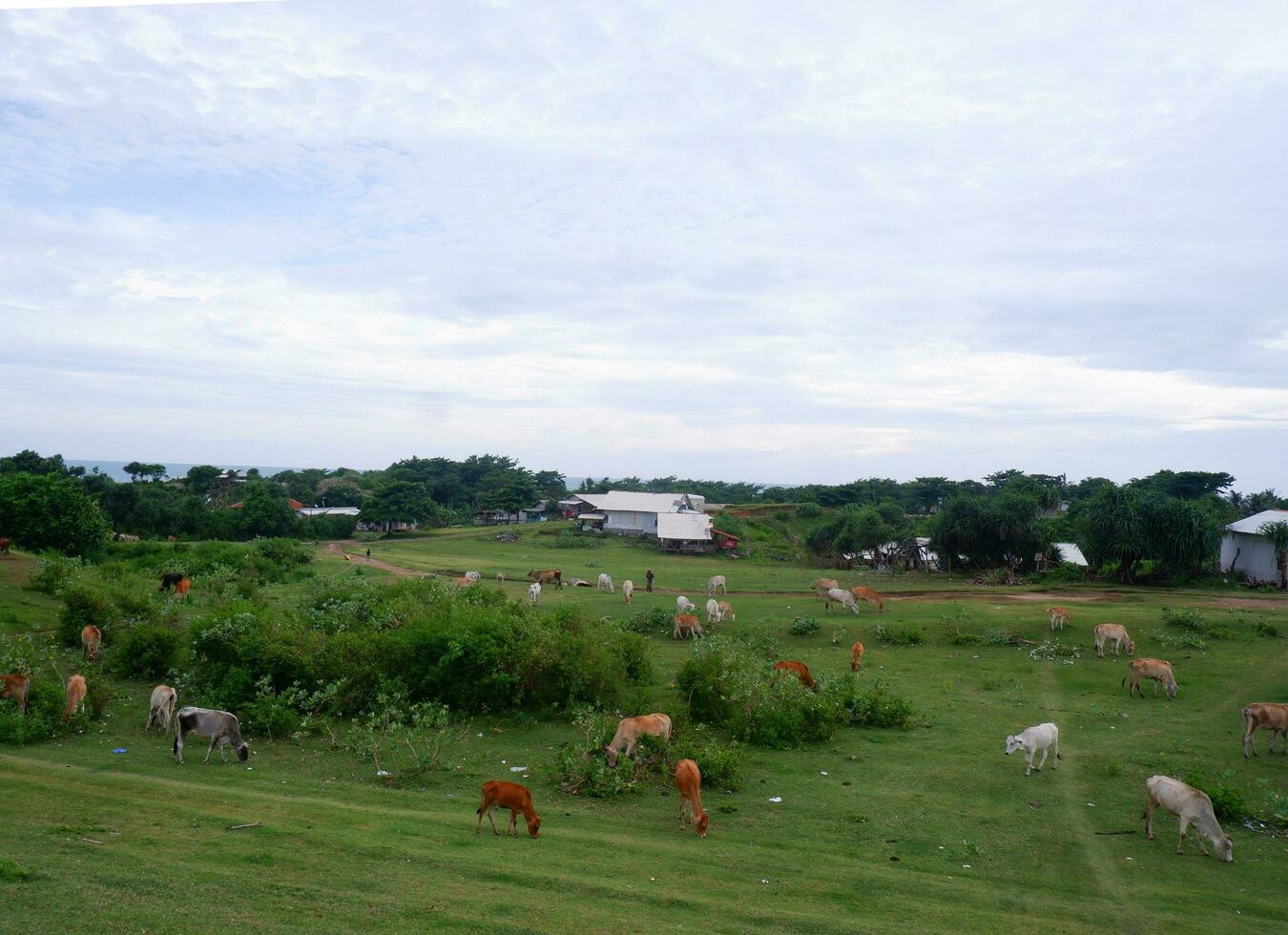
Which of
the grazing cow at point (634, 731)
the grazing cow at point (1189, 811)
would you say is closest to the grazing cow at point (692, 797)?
the grazing cow at point (634, 731)

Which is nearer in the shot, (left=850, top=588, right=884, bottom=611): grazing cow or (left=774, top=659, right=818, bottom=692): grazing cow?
(left=774, top=659, right=818, bottom=692): grazing cow

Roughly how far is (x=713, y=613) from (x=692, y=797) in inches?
705

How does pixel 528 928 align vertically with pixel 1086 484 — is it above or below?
below

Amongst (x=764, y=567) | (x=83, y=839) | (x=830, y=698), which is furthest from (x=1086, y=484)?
(x=83, y=839)

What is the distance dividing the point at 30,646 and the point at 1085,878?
22.2m

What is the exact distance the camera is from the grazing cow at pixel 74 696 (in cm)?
1602

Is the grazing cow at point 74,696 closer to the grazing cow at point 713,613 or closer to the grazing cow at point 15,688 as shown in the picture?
the grazing cow at point 15,688

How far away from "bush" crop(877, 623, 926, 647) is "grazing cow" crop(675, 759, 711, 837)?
16943 mm

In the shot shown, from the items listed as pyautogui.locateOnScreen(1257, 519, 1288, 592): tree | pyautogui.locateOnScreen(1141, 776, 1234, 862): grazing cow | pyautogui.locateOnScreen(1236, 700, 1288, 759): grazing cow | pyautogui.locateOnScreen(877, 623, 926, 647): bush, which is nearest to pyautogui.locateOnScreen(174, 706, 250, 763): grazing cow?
pyautogui.locateOnScreen(1236, 700, 1288, 759): grazing cow

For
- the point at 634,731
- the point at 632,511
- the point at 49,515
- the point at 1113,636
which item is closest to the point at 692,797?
the point at 634,731

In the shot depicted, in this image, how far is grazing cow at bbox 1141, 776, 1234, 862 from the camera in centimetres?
1134

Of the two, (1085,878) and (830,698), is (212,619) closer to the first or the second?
(830,698)

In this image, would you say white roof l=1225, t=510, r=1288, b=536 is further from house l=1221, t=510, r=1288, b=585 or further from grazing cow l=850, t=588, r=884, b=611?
grazing cow l=850, t=588, r=884, b=611

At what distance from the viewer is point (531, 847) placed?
35.2 ft
